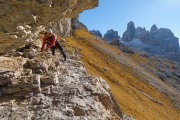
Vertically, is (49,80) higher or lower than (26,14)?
lower

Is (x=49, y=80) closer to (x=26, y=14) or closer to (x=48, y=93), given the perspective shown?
(x=48, y=93)

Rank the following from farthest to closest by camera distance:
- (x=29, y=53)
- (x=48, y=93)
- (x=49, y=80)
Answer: (x=29, y=53) → (x=49, y=80) → (x=48, y=93)

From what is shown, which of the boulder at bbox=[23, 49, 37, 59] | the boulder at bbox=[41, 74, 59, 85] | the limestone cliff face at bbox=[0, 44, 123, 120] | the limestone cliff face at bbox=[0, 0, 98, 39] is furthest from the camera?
the boulder at bbox=[23, 49, 37, 59]

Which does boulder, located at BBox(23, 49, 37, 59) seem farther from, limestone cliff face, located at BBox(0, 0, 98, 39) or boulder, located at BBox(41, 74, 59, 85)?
boulder, located at BBox(41, 74, 59, 85)

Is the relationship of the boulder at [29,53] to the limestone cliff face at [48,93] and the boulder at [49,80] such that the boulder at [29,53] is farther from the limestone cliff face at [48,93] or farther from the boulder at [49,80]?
the boulder at [49,80]

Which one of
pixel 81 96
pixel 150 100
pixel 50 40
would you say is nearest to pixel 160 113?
pixel 150 100

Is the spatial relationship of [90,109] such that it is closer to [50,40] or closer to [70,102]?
[70,102]

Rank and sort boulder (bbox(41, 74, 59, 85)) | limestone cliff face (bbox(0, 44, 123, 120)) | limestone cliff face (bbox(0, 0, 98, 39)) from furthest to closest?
1. boulder (bbox(41, 74, 59, 85))
2. limestone cliff face (bbox(0, 44, 123, 120))
3. limestone cliff face (bbox(0, 0, 98, 39))

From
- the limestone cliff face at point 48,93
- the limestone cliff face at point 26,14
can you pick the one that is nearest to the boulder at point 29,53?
the limestone cliff face at point 48,93

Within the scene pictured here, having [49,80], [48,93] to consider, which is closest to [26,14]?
[49,80]

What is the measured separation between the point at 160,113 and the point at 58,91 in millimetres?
42577

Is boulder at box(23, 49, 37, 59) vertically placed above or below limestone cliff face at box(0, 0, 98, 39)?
below

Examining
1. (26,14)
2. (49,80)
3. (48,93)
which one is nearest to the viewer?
(26,14)

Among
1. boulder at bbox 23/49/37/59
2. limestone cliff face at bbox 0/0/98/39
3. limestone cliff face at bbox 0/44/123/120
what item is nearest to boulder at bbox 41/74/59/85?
limestone cliff face at bbox 0/44/123/120
